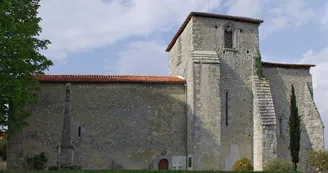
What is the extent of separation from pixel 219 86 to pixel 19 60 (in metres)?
11.4

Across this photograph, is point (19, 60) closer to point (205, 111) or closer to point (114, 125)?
point (114, 125)

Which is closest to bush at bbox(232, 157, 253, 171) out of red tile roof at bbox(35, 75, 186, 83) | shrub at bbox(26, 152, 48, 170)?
red tile roof at bbox(35, 75, 186, 83)

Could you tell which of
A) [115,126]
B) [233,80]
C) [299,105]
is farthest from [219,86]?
[115,126]

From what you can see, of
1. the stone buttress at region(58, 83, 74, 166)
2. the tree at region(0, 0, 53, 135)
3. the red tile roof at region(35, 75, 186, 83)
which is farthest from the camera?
the red tile roof at region(35, 75, 186, 83)

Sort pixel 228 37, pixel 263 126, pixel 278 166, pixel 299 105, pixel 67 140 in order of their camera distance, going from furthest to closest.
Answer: pixel 299 105
pixel 228 37
pixel 263 126
pixel 67 140
pixel 278 166

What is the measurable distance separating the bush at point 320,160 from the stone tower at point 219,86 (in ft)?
12.2

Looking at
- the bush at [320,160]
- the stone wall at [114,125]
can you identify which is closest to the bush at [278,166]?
the bush at [320,160]

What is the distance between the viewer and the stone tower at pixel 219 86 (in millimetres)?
22391

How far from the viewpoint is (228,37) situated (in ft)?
80.2

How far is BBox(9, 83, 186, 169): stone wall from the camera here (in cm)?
2241

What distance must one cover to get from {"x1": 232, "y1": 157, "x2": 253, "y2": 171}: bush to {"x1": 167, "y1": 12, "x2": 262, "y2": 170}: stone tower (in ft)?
1.50

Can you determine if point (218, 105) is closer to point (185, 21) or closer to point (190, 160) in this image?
point (190, 160)

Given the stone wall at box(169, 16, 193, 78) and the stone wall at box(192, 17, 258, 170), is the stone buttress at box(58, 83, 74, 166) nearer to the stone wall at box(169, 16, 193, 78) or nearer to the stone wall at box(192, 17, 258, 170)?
the stone wall at box(169, 16, 193, 78)

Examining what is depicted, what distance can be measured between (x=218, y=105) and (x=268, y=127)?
317cm
